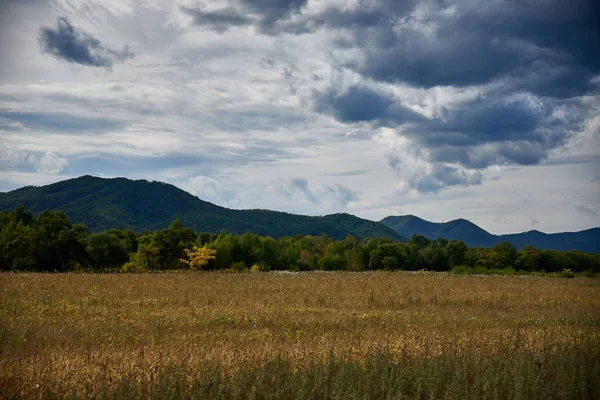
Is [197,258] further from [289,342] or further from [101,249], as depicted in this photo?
[289,342]

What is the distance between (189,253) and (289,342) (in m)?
43.7

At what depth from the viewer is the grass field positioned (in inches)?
310

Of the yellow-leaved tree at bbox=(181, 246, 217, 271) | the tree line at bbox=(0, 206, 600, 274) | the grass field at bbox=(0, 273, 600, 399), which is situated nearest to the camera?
the grass field at bbox=(0, 273, 600, 399)

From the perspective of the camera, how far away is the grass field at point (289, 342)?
7.87 m

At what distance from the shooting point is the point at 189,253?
54.6 meters

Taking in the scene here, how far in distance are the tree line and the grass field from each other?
902 inches

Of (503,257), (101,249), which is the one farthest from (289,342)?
(503,257)

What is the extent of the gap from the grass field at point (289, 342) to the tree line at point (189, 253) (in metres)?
22.9

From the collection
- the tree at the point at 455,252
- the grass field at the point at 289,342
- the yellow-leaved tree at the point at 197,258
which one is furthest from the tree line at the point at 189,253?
the grass field at the point at 289,342

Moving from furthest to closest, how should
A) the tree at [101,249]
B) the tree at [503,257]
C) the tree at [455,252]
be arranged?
1. the tree at [455,252]
2. the tree at [503,257]
3. the tree at [101,249]

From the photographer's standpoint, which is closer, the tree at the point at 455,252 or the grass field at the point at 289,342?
the grass field at the point at 289,342

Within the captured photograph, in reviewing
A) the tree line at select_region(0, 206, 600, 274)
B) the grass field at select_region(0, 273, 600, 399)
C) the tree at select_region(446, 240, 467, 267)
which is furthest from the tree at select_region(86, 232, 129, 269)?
the tree at select_region(446, 240, 467, 267)

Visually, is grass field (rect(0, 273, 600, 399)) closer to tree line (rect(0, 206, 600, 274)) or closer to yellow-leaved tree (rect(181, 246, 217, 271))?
tree line (rect(0, 206, 600, 274))

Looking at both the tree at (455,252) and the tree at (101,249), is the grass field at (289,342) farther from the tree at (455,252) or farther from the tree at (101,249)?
the tree at (455,252)
